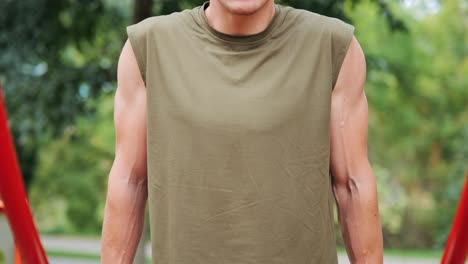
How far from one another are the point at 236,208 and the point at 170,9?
4442 mm

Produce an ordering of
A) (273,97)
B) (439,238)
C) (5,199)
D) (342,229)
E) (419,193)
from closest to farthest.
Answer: (5,199)
(273,97)
(342,229)
(439,238)
(419,193)

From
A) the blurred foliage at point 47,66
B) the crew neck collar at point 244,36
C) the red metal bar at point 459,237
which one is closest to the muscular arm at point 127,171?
the crew neck collar at point 244,36

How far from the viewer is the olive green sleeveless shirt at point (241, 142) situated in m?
2.41

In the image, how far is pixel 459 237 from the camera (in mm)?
2129

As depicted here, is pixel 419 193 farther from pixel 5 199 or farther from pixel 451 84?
pixel 5 199

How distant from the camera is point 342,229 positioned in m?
2.59

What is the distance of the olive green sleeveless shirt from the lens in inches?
94.8

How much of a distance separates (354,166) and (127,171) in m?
0.58

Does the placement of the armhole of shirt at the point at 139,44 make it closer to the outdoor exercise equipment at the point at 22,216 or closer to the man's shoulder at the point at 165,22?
the man's shoulder at the point at 165,22

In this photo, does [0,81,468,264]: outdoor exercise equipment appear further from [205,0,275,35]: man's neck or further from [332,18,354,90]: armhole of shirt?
[205,0,275,35]: man's neck

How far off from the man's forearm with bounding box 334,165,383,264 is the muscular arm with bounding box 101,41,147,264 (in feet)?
1.76

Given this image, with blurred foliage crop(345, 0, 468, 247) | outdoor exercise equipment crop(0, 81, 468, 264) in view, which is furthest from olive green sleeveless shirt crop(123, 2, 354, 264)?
blurred foliage crop(345, 0, 468, 247)

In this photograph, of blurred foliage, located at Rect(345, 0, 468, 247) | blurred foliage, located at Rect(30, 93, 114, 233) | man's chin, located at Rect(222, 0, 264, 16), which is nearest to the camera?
man's chin, located at Rect(222, 0, 264, 16)

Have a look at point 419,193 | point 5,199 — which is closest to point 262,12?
point 5,199
